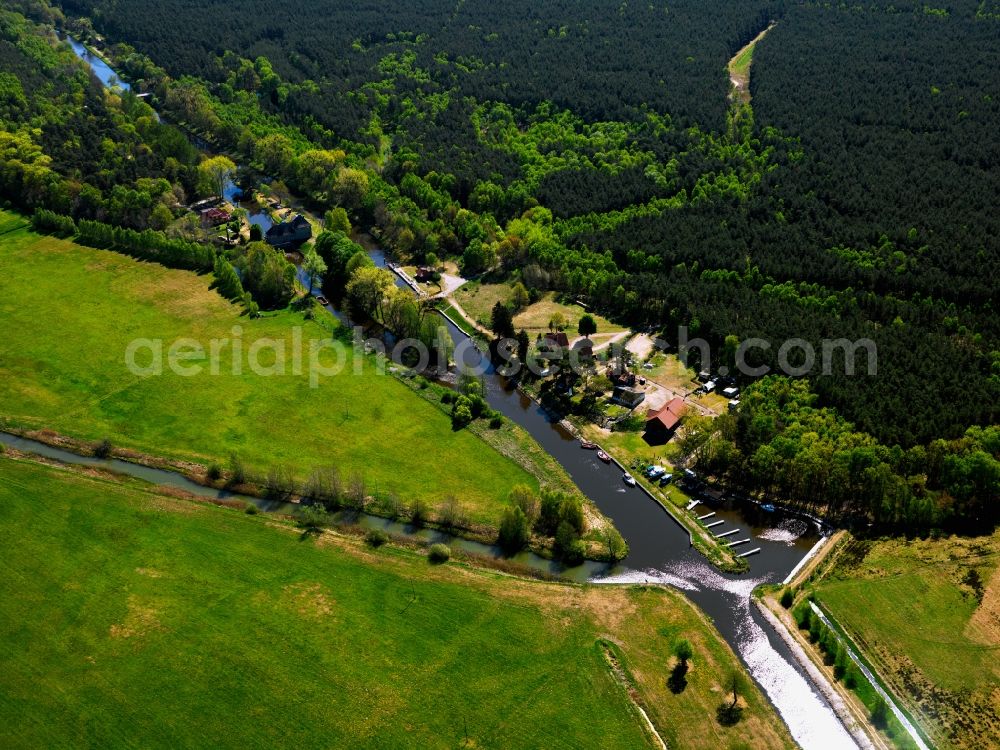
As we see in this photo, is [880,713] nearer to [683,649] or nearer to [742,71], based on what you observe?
[683,649]

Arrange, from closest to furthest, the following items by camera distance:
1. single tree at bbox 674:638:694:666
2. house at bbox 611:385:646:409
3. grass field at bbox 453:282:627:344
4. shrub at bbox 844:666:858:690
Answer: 1. shrub at bbox 844:666:858:690
2. single tree at bbox 674:638:694:666
3. house at bbox 611:385:646:409
4. grass field at bbox 453:282:627:344

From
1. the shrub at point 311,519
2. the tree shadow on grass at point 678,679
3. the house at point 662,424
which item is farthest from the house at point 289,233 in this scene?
the tree shadow on grass at point 678,679

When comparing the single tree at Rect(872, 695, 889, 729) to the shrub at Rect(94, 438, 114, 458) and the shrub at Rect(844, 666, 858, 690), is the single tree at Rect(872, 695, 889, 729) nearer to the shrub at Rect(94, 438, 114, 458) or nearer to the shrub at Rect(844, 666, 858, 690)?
the shrub at Rect(844, 666, 858, 690)

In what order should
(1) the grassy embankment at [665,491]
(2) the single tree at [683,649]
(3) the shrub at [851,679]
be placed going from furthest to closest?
(1) the grassy embankment at [665,491] → (2) the single tree at [683,649] → (3) the shrub at [851,679]

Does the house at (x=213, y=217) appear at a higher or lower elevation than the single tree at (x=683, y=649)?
higher

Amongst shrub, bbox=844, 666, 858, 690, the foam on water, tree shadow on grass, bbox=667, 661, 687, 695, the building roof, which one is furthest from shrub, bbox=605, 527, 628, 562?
shrub, bbox=844, 666, 858, 690

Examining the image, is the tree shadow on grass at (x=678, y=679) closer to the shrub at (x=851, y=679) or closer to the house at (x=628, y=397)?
the shrub at (x=851, y=679)

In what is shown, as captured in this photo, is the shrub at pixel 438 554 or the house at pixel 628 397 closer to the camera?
the shrub at pixel 438 554

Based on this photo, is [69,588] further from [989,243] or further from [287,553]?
[989,243]

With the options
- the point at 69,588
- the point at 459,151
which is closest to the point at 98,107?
the point at 459,151
